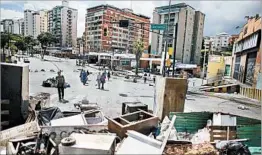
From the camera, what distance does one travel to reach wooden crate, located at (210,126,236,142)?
620 centimetres

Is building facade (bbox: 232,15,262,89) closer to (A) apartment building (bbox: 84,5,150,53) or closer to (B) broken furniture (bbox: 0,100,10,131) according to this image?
(B) broken furniture (bbox: 0,100,10,131)

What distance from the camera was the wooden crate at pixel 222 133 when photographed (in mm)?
6195

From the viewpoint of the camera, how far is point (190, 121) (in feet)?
24.0

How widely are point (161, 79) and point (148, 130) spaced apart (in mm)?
2382

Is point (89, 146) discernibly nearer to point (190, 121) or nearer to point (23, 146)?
point (23, 146)

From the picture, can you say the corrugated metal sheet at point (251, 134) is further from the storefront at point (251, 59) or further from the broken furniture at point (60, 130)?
the storefront at point (251, 59)

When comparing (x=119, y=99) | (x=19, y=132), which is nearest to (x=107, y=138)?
(x=19, y=132)

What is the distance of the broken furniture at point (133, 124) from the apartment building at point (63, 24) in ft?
334

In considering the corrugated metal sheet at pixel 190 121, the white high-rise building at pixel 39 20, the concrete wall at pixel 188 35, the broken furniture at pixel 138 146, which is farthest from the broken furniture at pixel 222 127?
the white high-rise building at pixel 39 20

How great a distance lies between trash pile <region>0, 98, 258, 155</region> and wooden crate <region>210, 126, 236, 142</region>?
0.03m

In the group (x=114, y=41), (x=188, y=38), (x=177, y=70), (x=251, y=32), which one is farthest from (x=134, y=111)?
(x=114, y=41)

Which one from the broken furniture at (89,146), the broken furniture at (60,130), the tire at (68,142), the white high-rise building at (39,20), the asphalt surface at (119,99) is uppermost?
the white high-rise building at (39,20)

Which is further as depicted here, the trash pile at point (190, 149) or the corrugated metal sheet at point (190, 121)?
the corrugated metal sheet at point (190, 121)

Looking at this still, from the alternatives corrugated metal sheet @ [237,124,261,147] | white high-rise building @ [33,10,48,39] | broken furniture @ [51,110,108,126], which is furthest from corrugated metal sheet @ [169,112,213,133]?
white high-rise building @ [33,10,48,39]
